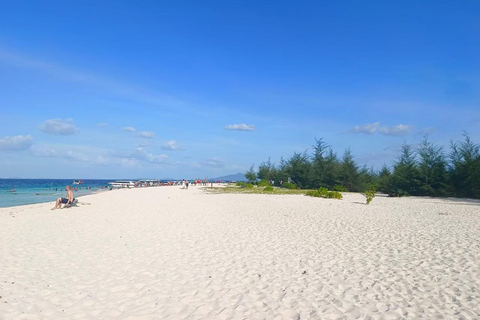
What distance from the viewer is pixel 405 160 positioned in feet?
90.8

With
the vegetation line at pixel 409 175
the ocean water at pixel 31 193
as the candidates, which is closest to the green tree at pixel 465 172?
the vegetation line at pixel 409 175

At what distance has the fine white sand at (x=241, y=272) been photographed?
14.3 feet

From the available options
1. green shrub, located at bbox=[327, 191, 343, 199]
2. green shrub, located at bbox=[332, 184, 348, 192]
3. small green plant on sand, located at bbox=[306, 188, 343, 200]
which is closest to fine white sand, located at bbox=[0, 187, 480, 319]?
green shrub, located at bbox=[327, 191, 343, 199]

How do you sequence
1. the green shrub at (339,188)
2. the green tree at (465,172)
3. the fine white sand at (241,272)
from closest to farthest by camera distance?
the fine white sand at (241,272)
the green tree at (465,172)
the green shrub at (339,188)

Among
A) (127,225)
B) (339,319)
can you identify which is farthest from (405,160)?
(339,319)

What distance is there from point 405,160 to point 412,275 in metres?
24.9

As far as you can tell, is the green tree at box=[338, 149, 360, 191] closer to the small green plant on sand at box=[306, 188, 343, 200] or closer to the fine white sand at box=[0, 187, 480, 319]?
the small green plant on sand at box=[306, 188, 343, 200]

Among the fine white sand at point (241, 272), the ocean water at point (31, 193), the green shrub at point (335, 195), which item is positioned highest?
the green shrub at point (335, 195)

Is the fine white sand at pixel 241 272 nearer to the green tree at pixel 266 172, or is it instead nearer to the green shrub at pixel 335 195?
the green shrub at pixel 335 195

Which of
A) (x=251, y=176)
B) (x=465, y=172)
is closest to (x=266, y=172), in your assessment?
(x=251, y=176)

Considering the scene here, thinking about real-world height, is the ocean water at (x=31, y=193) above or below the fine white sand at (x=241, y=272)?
above

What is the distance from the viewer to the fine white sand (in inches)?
171

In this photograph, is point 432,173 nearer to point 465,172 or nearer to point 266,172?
point 465,172

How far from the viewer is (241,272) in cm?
592
